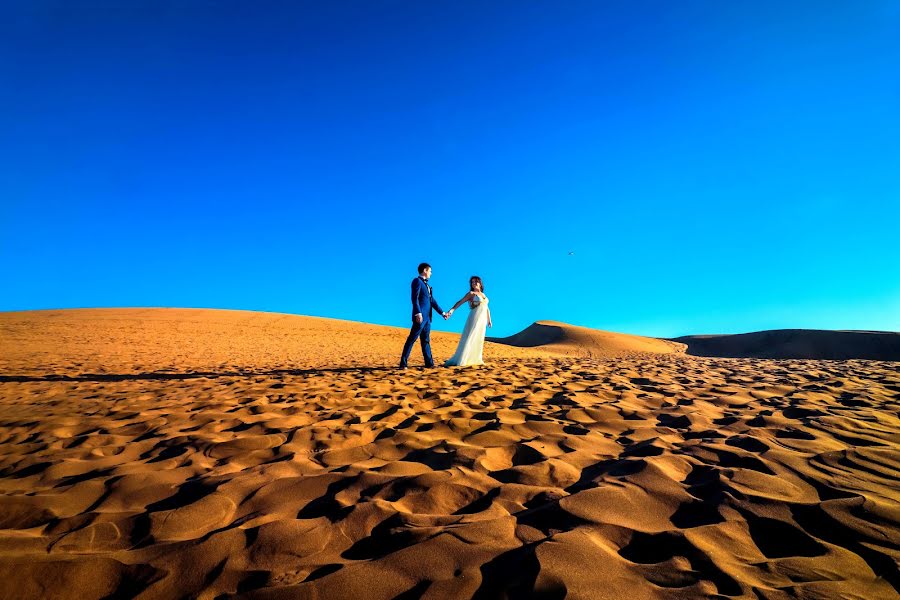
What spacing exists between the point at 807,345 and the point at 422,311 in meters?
24.8

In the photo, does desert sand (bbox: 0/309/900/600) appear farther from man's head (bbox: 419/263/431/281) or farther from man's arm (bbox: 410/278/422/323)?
man's head (bbox: 419/263/431/281)

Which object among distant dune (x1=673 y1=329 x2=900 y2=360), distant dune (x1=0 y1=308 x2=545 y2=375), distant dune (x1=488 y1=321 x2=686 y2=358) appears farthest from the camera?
distant dune (x1=488 y1=321 x2=686 y2=358)

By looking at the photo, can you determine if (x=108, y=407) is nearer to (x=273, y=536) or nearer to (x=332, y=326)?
(x=273, y=536)

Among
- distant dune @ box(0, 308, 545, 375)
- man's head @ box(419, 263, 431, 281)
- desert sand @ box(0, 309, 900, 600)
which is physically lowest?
desert sand @ box(0, 309, 900, 600)

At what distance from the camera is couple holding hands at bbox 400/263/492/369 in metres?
8.42

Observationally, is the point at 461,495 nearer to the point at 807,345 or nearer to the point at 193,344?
the point at 193,344

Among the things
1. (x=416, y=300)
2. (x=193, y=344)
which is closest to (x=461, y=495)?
(x=416, y=300)

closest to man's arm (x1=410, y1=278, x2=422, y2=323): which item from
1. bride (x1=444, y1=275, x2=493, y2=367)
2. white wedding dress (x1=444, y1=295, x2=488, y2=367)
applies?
bride (x1=444, y1=275, x2=493, y2=367)

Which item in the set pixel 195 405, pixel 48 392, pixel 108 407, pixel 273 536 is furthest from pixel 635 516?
pixel 48 392

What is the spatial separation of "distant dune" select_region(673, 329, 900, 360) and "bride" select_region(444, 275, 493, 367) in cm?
1929

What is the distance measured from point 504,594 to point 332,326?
2875 centimetres

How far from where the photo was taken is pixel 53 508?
2350mm

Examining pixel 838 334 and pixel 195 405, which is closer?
pixel 195 405

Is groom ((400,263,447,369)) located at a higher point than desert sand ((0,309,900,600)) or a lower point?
higher
